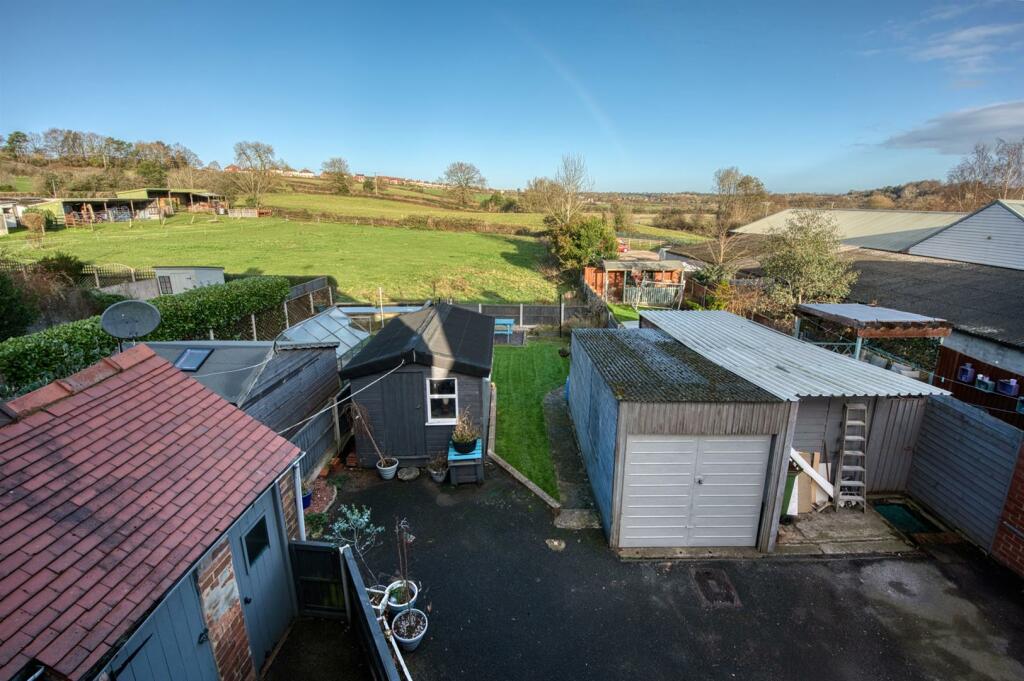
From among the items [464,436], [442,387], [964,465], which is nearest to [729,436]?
[964,465]

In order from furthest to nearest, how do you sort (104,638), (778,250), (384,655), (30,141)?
(30,141)
(778,250)
(384,655)
(104,638)

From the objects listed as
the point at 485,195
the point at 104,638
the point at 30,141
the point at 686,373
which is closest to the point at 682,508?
the point at 686,373

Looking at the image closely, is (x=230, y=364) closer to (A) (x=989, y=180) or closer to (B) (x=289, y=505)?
(B) (x=289, y=505)

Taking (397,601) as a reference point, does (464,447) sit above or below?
above

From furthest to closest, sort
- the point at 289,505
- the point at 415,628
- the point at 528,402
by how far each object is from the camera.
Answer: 1. the point at 528,402
2. the point at 289,505
3. the point at 415,628

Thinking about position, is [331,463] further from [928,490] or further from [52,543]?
[928,490]

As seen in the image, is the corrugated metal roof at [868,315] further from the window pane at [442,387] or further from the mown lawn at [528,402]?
the window pane at [442,387]

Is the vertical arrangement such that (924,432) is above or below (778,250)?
below

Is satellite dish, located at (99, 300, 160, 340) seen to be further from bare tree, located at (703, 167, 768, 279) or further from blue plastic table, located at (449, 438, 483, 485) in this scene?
bare tree, located at (703, 167, 768, 279)
